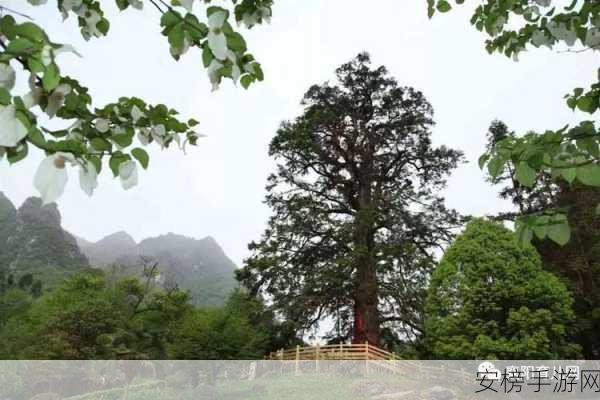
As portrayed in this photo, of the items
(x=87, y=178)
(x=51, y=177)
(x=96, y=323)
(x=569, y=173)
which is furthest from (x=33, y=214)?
(x=569, y=173)

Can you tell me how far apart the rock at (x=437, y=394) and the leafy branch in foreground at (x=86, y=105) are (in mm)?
12799

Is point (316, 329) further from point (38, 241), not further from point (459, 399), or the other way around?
point (38, 241)

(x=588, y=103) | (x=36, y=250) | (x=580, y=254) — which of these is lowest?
(x=588, y=103)

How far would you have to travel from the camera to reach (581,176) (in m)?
1.33

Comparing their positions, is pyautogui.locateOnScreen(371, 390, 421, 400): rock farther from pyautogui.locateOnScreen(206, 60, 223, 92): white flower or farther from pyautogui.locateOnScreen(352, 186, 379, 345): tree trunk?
pyautogui.locateOnScreen(206, 60, 223, 92): white flower

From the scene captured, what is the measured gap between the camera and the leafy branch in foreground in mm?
796

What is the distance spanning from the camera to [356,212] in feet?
54.1

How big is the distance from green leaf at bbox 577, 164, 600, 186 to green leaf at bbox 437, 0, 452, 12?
1.21m

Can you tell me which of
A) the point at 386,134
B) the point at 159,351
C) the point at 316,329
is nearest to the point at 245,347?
the point at 316,329

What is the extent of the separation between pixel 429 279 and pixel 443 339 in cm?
229

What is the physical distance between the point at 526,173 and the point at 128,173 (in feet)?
3.68

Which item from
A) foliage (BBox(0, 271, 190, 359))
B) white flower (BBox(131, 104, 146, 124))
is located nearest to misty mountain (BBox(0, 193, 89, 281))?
foliage (BBox(0, 271, 190, 359))

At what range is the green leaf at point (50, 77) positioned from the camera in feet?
2.59

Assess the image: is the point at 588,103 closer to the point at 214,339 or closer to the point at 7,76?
the point at 7,76
